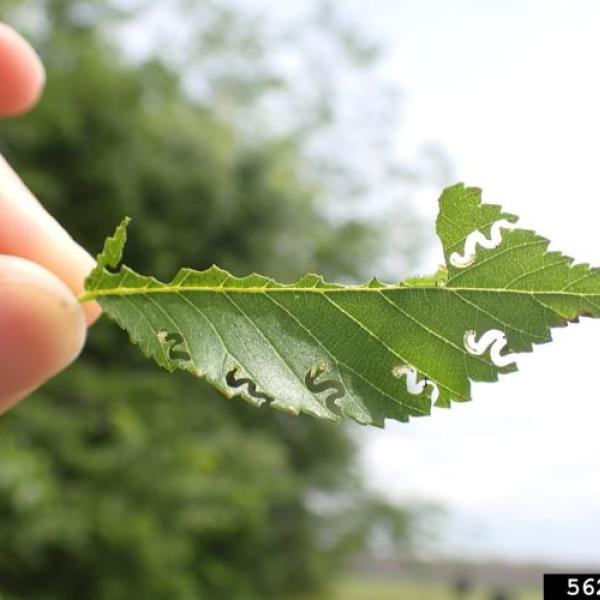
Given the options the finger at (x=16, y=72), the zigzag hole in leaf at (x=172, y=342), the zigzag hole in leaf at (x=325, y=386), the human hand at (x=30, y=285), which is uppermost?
the finger at (x=16, y=72)

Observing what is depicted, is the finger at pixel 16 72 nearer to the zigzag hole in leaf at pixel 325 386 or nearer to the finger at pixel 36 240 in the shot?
the finger at pixel 36 240

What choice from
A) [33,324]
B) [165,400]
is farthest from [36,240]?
[165,400]

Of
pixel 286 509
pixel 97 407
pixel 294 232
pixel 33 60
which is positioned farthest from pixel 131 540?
pixel 33 60

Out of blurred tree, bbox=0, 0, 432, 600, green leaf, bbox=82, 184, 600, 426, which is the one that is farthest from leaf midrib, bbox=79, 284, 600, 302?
blurred tree, bbox=0, 0, 432, 600

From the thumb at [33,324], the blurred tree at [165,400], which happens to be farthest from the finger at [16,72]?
the blurred tree at [165,400]

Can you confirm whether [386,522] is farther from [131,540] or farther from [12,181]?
[12,181]

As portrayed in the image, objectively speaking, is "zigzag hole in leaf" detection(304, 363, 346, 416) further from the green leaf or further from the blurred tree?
the blurred tree

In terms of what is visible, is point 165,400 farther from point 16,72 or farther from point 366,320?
point 366,320
